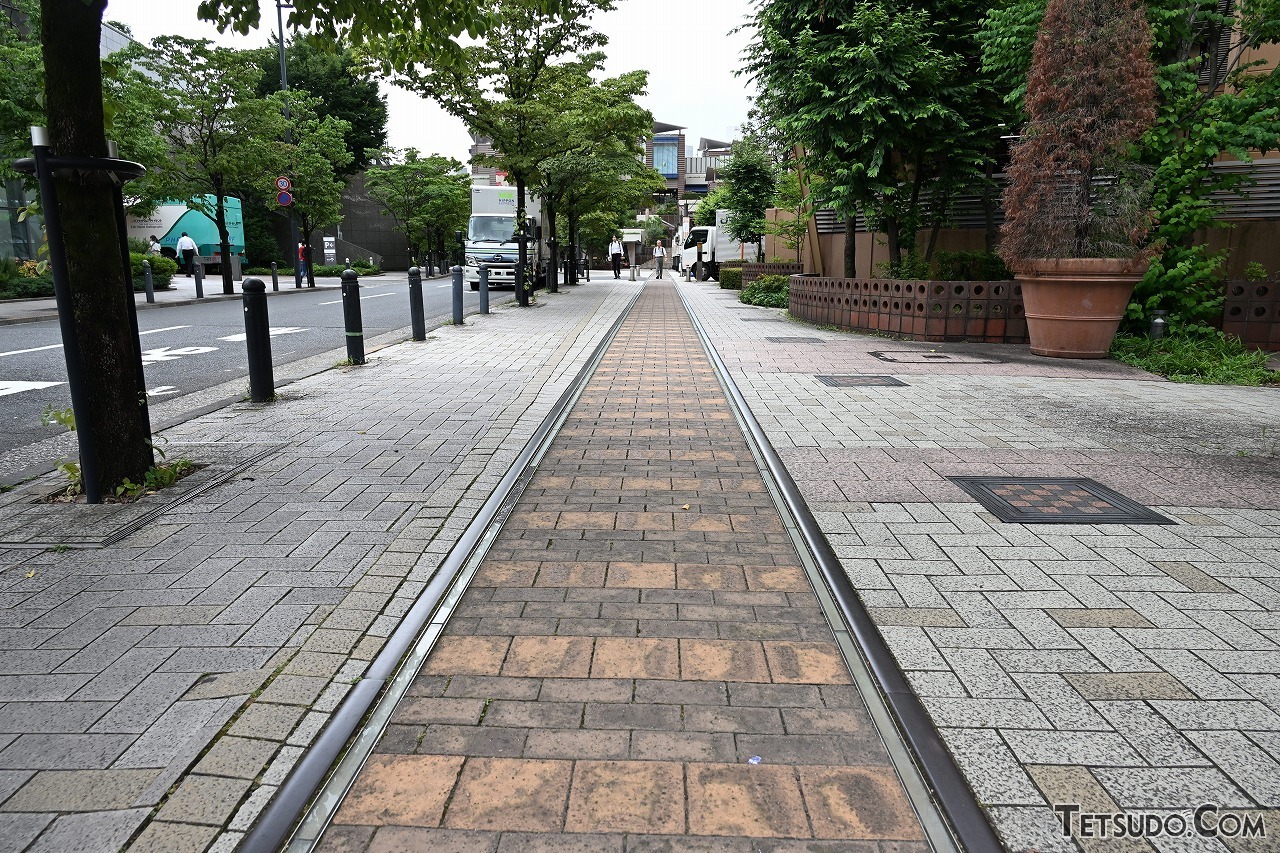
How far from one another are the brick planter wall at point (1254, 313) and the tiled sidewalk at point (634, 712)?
10353 mm

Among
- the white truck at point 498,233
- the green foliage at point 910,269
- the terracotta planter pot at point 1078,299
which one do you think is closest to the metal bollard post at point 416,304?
the green foliage at point 910,269

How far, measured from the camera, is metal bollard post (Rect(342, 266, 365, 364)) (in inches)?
391

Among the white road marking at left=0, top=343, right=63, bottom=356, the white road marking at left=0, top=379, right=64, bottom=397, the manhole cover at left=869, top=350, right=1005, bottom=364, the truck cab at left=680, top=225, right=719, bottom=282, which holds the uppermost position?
the truck cab at left=680, top=225, right=719, bottom=282

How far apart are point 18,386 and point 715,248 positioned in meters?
35.4

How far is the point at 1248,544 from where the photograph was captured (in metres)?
4.36

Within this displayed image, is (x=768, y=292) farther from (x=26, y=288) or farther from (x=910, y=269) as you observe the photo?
(x=26, y=288)

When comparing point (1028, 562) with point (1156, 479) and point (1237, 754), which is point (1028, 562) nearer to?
point (1237, 754)

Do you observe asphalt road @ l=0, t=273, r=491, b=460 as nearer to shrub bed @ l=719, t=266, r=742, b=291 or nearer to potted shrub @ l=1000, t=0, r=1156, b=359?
potted shrub @ l=1000, t=0, r=1156, b=359

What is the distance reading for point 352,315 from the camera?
10.2 m

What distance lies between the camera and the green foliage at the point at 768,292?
22.0 meters

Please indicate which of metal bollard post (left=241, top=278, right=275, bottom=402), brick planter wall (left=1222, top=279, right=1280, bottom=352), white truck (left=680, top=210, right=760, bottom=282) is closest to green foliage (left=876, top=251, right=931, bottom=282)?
brick planter wall (left=1222, top=279, right=1280, bottom=352)

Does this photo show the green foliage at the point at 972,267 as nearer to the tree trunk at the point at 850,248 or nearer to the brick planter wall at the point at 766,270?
the tree trunk at the point at 850,248

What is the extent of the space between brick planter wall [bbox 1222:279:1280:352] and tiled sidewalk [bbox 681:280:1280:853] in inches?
168

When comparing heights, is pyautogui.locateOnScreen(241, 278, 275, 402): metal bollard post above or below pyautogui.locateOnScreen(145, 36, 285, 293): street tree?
below
